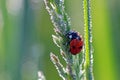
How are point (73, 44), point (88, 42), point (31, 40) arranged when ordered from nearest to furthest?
point (88, 42) → point (73, 44) → point (31, 40)

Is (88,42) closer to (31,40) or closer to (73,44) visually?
(73,44)

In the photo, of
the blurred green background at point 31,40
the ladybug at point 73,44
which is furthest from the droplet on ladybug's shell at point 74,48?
the blurred green background at point 31,40

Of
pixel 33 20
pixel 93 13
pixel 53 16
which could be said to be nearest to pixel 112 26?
pixel 93 13

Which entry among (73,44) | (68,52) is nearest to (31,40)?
(73,44)

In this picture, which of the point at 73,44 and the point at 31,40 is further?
the point at 31,40

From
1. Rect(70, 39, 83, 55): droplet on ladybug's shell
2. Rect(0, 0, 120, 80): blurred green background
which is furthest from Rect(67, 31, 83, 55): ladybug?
Rect(0, 0, 120, 80): blurred green background

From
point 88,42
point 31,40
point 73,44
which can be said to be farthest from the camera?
point 31,40

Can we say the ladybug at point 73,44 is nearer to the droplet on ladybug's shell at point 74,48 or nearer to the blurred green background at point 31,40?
the droplet on ladybug's shell at point 74,48

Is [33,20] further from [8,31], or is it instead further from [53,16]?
[53,16]
